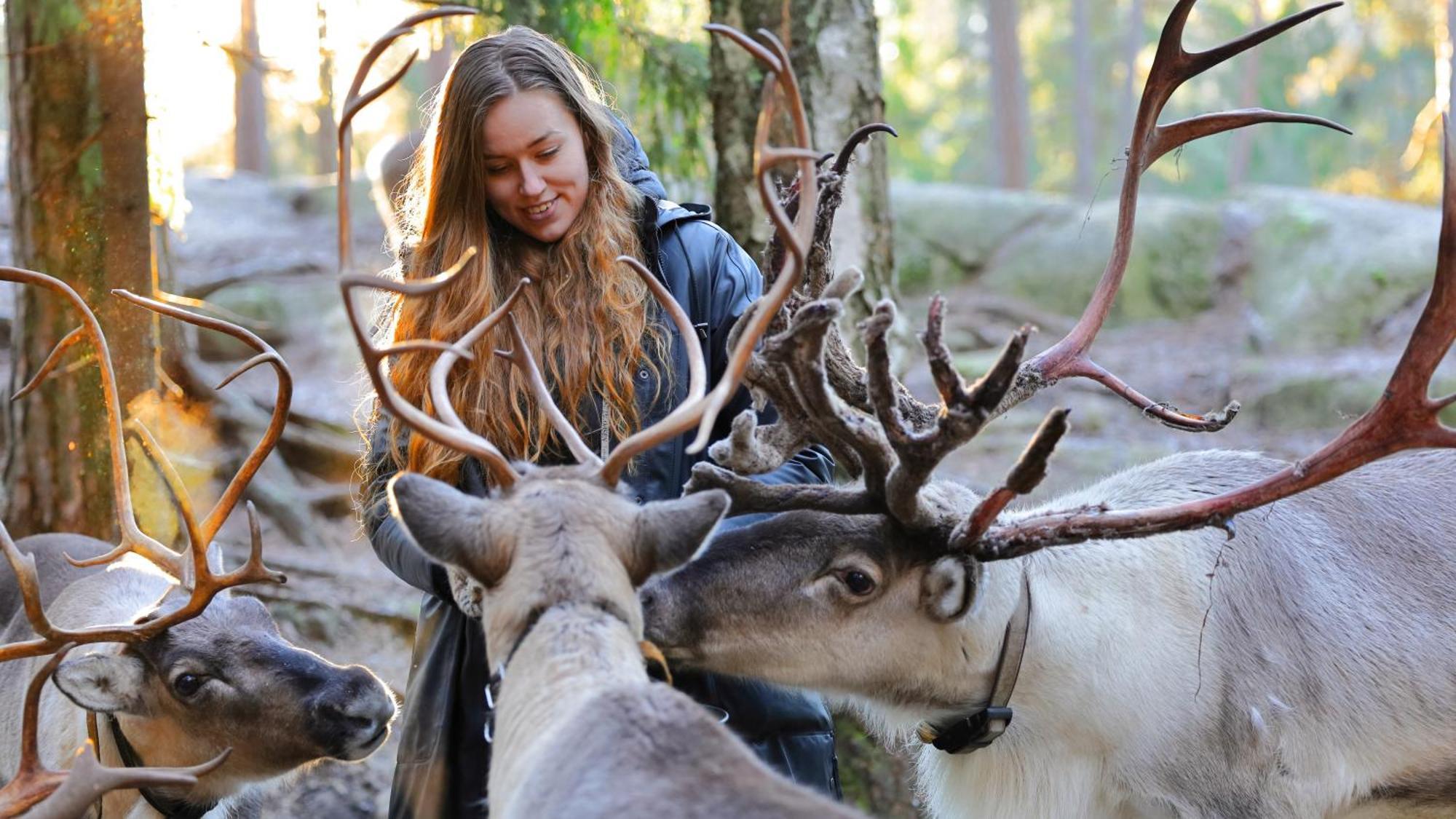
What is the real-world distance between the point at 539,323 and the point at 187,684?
1709 millimetres

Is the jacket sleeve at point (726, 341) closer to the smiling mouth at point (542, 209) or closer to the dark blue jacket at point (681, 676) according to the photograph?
the dark blue jacket at point (681, 676)

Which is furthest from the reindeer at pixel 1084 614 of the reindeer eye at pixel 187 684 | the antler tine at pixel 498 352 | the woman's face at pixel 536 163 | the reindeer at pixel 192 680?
the reindeer eye at pixel 187 684

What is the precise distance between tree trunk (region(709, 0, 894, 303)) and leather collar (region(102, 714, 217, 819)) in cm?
312

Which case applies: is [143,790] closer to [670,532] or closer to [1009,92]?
[670,532]

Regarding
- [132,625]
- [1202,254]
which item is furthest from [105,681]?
[1202,254]

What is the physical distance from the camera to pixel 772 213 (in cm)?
295

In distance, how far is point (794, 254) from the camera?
3.08 m

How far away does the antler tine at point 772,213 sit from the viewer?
9.49ft

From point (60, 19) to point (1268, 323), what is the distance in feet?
39.1

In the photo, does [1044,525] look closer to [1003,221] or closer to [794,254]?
[794,254]

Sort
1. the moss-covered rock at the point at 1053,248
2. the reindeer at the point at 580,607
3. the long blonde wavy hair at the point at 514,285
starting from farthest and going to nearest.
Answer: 1. the moss-covered rock at the point at 1053,248
2. the long blonde wavy hair at the point at 514,285
3. the reindeer at the point at 580,607

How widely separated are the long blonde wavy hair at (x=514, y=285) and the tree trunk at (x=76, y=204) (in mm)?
2242

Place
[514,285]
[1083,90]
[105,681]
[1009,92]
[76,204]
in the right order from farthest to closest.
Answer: [1083,90]
[1009,92]
[76,204]
[105,681]
[514,285]

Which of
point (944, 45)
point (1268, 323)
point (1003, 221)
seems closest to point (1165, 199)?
point (1003, 221)
